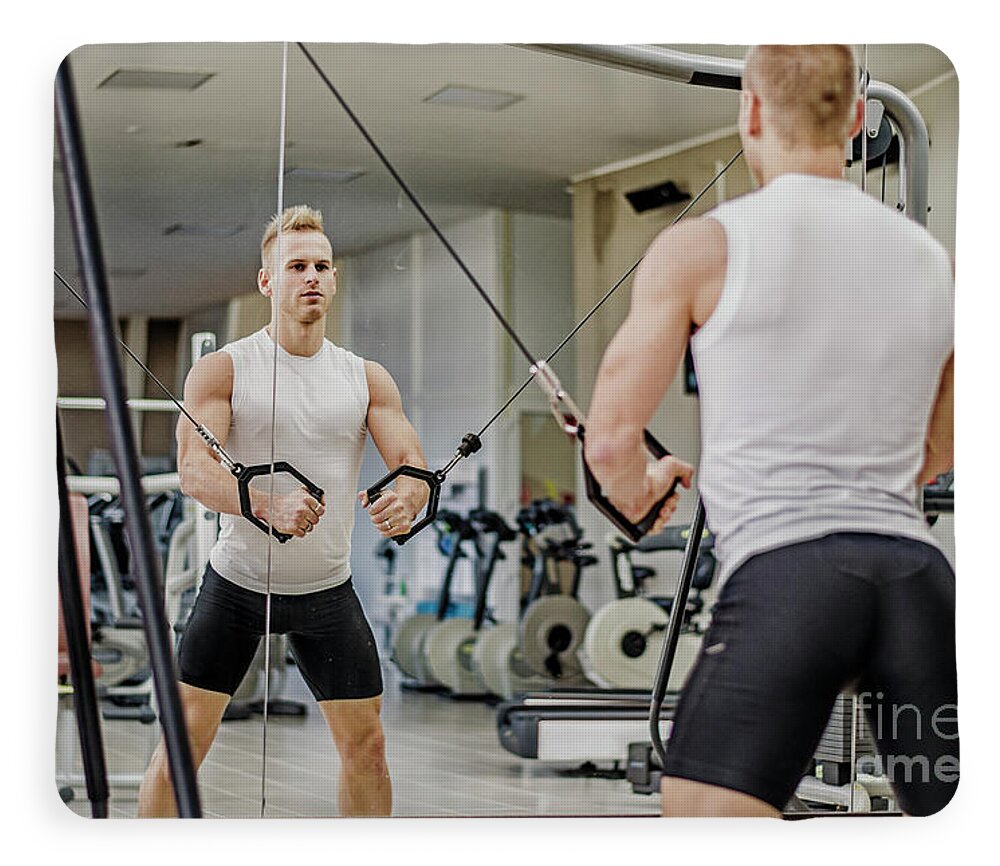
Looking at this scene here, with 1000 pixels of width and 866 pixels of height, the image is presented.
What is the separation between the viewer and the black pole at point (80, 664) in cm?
272

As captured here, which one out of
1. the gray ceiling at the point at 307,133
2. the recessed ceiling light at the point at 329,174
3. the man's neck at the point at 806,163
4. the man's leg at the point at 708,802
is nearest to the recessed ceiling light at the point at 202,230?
the gray ceiling at the point at 307,133

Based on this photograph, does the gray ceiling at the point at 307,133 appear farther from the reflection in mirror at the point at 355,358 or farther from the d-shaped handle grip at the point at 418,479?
the d-shaped handle grip at the point at 418,479

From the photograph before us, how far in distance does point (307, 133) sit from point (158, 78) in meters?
0.35

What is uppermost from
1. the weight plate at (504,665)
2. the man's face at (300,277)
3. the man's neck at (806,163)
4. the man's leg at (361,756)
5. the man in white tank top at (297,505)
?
the man's neck at (806,163)

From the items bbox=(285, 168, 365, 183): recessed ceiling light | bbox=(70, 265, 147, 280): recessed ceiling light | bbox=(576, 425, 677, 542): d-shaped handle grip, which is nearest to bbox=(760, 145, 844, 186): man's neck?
bbox=(576, 425, 677, 542): d-shaped handle grip

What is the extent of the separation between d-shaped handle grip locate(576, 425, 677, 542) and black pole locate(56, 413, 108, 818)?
1.09 meters

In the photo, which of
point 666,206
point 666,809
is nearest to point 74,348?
point 666,206

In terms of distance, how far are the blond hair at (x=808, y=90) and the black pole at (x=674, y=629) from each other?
2.72 ft

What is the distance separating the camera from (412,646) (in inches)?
127

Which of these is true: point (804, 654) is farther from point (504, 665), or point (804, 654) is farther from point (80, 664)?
point (80, 664)

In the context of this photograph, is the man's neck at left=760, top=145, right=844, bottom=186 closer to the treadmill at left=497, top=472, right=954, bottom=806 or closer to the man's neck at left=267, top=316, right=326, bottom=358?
the treadmill at left=497, top=472, right=954, bottom=806

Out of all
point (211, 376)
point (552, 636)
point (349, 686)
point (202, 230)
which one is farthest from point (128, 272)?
point (552, 636)

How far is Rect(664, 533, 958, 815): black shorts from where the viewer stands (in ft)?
8.78

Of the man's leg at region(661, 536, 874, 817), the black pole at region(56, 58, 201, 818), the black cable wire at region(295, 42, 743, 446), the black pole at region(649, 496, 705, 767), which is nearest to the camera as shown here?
the black pole at region(56, 58, 201, 818)
